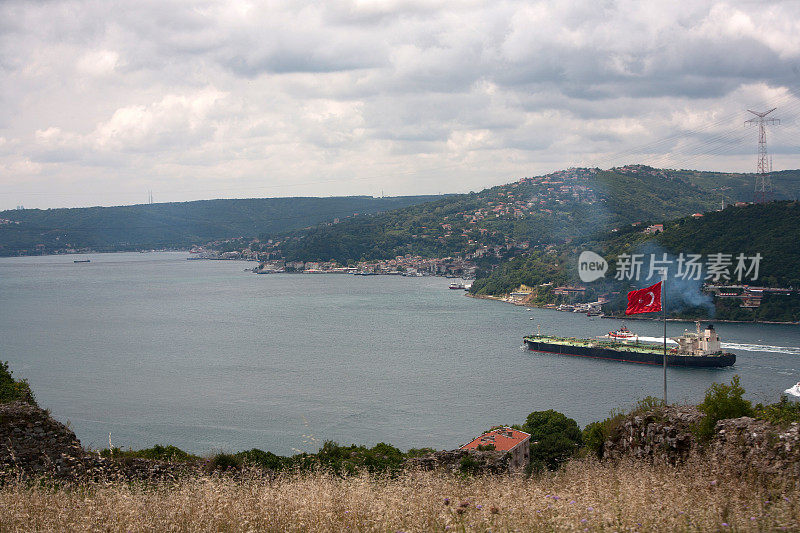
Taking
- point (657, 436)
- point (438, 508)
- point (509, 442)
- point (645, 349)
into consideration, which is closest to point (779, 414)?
point (657, 436)

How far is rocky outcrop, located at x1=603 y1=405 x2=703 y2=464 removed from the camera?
20.5 feet

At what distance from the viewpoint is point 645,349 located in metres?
34.7

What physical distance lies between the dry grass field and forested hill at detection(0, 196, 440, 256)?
465 feet

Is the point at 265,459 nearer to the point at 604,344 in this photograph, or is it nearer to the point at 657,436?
the point at 657,436

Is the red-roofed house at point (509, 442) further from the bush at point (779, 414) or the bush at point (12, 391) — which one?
the bush at point (12, 391)

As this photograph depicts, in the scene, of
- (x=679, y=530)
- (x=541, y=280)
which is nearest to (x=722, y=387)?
(x=679, y=530)

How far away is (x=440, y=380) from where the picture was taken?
90.1ft

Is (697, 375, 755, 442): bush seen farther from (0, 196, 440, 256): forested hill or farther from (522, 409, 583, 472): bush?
(0, 196, 440, 256): forested hill

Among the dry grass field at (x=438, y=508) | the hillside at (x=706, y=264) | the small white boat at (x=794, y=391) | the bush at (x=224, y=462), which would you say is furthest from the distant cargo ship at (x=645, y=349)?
the dry grass field at (x=438, y=508)

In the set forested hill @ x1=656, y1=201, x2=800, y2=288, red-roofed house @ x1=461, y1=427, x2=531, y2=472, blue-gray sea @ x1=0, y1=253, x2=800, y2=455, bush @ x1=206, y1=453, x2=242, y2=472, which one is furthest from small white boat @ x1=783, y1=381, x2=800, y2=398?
forested hill @ x1=656, y1=201, x2=800, y2=288

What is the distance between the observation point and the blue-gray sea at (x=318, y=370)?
21.0 m

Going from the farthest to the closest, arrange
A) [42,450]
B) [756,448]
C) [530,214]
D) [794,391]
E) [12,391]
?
[530,214] → [794,391] → [12,391] → [42,450] → [756,448]

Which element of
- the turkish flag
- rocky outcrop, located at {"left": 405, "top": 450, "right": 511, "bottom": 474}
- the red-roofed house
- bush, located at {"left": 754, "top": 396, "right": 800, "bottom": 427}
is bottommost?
the red-roofed house

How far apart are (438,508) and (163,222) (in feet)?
534
